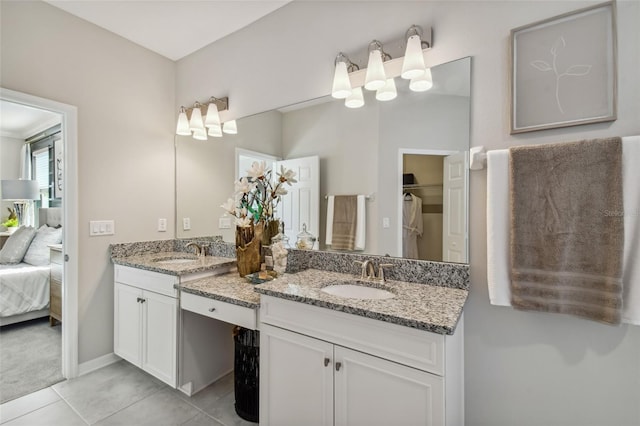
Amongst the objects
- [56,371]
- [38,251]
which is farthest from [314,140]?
[38,251]

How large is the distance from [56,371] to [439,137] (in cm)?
317

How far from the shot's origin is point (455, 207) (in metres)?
1.48

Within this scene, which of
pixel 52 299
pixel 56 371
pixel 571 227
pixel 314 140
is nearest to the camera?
pixel 571 227

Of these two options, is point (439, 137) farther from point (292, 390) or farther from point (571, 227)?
point (292, 390)

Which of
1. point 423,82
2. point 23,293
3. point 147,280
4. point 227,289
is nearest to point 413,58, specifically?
point 423,82

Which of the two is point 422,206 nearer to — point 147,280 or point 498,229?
point 498,229

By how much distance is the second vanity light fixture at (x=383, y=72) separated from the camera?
1466 mm

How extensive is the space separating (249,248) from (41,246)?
10.8 feet

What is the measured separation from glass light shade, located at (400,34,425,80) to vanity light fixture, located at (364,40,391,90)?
13 cm

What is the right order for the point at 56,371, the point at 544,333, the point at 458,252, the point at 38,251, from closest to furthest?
1. the point at 544,333
2. the point at 458,252
3. the point at 56,371
4. the point at 38,251

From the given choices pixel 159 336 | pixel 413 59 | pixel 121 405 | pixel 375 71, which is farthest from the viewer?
pixel 159 336

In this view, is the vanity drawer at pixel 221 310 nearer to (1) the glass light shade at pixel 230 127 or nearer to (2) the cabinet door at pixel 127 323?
(2) the cabinet door at pixel 127 323

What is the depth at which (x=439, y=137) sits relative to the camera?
4.95 feet

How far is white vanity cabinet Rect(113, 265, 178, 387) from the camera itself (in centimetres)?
189
